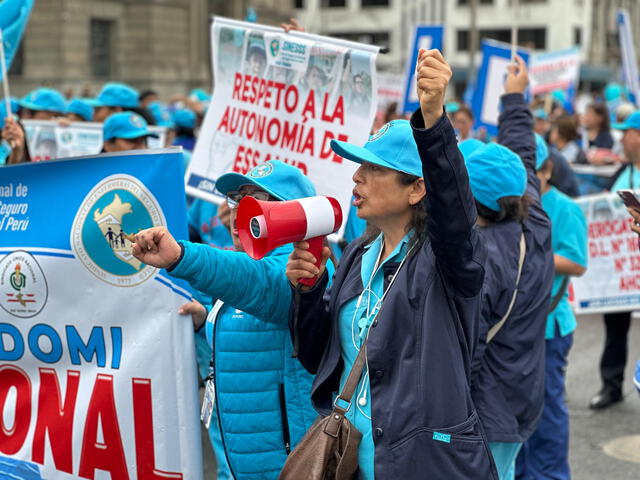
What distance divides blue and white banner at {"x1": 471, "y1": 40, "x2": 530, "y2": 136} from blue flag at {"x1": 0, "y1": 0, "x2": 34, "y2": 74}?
15.1 feet

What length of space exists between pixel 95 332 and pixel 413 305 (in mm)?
1381

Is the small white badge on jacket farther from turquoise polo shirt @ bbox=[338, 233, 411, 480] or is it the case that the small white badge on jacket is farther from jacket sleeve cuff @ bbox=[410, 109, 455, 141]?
jacket sleeve cuff @ bbox=[410, 109, 455, 141]

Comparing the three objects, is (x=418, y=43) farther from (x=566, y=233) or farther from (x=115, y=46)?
(x=115, y=46)

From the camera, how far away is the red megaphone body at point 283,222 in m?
2.67

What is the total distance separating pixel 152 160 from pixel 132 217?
219 mm

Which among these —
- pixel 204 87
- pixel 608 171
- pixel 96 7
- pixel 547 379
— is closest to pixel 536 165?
pixel 547 379

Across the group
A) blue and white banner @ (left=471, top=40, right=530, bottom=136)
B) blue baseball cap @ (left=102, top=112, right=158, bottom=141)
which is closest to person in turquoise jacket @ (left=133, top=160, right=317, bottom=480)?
blue baseball cap @ (left=102, top=112, right=158, bottom=141)

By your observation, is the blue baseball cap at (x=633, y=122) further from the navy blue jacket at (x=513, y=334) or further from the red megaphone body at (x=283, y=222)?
the red megaphone body at (x=283, y=222)

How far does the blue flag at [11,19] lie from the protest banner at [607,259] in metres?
4.53

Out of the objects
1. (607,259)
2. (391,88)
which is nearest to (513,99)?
(607,259)

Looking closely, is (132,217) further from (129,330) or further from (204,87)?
(204,87)

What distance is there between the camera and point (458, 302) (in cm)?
282

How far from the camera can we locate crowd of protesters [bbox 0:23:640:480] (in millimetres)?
2729

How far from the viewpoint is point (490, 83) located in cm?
944
